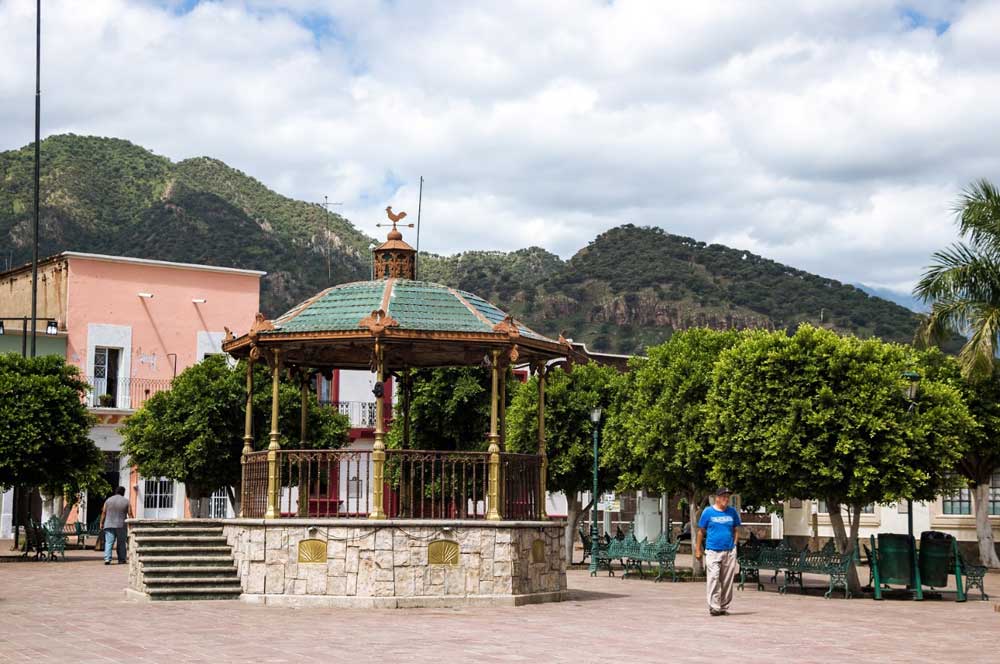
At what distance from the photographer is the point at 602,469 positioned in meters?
30.5

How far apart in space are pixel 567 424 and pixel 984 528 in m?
11.8

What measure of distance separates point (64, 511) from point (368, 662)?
27723 mm

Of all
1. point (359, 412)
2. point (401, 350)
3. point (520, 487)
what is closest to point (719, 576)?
point (520, 487)

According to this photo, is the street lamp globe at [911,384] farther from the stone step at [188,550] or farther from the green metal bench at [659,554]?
the stone step at [188,550]

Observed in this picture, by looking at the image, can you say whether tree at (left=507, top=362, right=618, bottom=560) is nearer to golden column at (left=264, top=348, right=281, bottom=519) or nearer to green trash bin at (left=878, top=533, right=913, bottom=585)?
green trash bin at (left=878, top=533, right=913, bottom=585)

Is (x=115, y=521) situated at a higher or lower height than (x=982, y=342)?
lower

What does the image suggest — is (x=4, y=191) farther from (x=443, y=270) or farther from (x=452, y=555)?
(x=452, y=555)

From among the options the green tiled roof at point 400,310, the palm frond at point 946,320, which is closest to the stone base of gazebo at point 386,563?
the green tiled roof at point 400,310

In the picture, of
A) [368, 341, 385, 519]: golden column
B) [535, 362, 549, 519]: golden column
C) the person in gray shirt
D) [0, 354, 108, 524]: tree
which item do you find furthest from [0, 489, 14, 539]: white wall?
[368, 341, 385, 519]: golden column

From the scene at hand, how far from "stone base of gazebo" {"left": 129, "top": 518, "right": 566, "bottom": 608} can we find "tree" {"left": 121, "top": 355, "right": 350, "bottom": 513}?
15768 mm

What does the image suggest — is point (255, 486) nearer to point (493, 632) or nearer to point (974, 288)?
point (493, 632)

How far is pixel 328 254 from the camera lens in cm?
7150

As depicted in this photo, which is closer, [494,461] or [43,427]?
[494,461]

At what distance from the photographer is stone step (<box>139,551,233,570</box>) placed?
1722 centimetres
